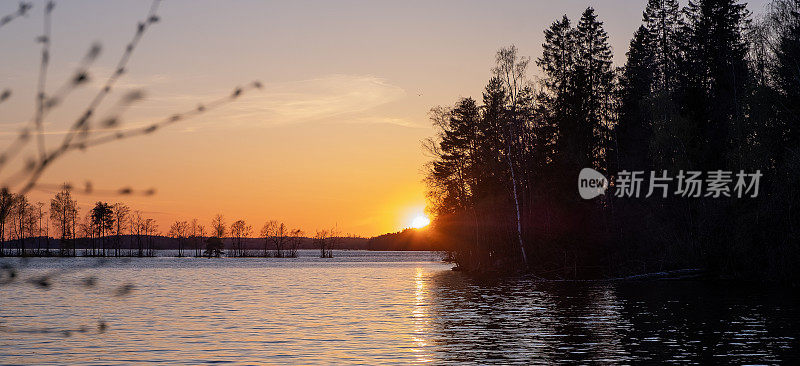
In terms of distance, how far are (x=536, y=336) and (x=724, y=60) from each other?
55.3 meters

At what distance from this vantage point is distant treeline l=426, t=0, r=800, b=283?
49.6 meters

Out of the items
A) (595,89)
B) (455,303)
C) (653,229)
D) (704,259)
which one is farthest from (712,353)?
(595,89)

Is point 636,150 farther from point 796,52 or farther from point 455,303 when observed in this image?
point 455,303

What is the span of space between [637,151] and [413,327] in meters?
47.6

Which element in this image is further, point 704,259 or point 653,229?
point 653,229

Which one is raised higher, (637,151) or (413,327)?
(637,151)

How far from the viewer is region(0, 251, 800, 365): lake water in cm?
2311

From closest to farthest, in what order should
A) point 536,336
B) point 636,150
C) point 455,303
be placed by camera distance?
1. point 536,336
2. point 455,303
3. point 636,150

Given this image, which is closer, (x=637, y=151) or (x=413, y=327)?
(x=413, y=327)

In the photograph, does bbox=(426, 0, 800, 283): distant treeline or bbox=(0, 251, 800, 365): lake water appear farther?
bbox=(426, 0, 800, 283): distant treeline

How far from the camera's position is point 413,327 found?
3175 cm

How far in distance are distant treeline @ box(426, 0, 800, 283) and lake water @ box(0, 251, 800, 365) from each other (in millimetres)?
6318

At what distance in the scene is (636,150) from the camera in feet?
238

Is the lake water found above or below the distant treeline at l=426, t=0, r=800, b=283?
below
